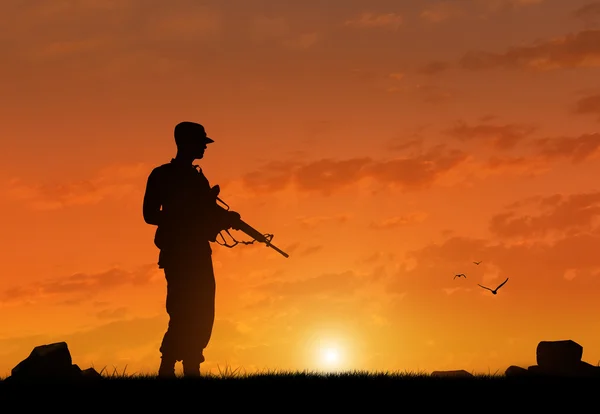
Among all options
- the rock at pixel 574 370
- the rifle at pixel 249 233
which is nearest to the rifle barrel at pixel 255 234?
the rifle at pixel 249 233

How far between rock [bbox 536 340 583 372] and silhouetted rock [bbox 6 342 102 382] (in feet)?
35.2

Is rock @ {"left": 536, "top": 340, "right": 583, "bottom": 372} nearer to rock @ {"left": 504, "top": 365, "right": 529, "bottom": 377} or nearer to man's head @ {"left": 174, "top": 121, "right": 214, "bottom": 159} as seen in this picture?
rock @ {"left": 504, "top": 365, "right": 529, "bottom": 377}

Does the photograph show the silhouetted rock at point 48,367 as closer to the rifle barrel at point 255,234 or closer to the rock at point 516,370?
the rifle barrel at point 255,234

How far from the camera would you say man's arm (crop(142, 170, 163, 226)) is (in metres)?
16.7

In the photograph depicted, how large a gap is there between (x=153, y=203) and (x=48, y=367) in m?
3.94

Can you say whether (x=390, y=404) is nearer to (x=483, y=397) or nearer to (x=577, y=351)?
(x=483, y=397)

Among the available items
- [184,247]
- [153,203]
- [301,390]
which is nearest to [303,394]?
[301,390]

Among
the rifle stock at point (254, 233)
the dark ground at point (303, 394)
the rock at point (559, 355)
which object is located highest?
the rifle stock at point (254, 233)

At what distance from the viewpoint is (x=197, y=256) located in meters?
16.7

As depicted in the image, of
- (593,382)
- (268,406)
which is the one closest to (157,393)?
(268,406)

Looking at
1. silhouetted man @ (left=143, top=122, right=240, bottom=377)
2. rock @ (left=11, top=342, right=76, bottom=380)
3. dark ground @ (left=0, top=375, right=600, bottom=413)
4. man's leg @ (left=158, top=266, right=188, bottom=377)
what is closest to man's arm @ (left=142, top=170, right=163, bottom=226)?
silhouetted man @ (left=143, top=122, right=240, bottom=377)

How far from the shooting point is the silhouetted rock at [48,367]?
1759 cm

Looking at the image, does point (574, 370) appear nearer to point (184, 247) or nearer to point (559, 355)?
point (559, 355)

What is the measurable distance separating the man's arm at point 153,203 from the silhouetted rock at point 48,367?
3.19 metres
